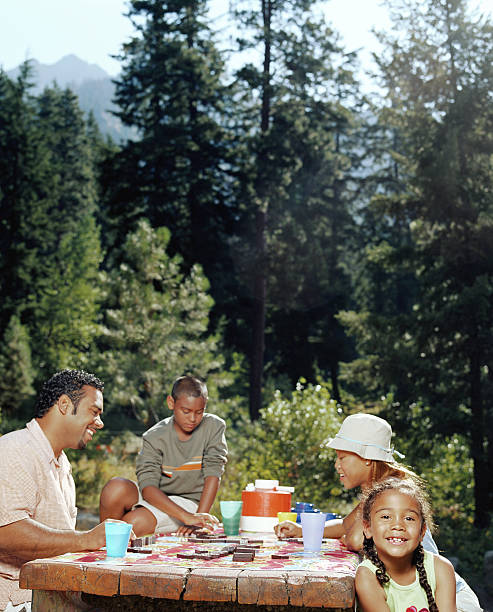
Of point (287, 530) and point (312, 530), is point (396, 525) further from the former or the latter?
point (287, 530)

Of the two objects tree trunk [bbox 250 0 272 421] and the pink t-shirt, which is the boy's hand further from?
tree trunk [bbox 250 0 272 421]

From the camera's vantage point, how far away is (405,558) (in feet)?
9.52

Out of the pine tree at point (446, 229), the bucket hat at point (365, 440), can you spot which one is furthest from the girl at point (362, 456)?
the pine tree at point (446, 229)

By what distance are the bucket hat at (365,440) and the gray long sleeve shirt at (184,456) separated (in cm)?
133

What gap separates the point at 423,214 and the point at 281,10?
1103cm

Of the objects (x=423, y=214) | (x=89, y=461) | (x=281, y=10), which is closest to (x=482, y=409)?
(x=423, y=214)

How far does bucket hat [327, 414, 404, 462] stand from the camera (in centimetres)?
358

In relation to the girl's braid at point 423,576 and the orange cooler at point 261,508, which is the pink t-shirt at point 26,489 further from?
Answer: the girl's braid at point 423,576

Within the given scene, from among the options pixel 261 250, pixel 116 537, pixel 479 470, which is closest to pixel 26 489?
pixel 116 537

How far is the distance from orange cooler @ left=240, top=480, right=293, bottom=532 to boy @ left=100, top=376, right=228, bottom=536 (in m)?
0.78

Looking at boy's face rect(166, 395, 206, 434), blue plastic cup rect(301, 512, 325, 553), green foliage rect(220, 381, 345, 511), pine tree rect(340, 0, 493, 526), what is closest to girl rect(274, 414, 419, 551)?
blue plastic cup rect(301, 512, 325, 553)

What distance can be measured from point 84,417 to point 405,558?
1.48 meters

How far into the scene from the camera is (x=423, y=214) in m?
13.2

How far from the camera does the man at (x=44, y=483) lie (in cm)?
292
